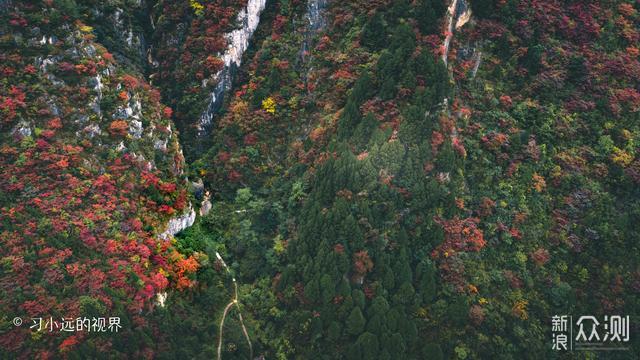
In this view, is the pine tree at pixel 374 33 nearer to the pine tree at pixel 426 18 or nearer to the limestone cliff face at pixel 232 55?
the pine tree at pixel 426 18

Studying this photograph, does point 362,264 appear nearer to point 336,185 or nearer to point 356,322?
point 356,322

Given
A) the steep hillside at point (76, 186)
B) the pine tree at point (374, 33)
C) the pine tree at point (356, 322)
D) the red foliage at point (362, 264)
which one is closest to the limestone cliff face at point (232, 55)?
the steep hillside at point (76, 186)

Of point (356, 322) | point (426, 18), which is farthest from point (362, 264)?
point (426, 18)

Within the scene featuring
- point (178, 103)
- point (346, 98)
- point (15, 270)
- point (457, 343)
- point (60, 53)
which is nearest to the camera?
point (15, 270)

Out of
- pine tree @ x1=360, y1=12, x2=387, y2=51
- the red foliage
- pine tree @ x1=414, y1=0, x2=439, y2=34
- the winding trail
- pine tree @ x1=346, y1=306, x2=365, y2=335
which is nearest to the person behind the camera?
pine tree @ x1=346, y1=306, x2=365, y2=335

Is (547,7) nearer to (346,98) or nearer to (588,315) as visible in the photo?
(346,98)

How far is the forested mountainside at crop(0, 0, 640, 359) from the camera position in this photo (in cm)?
4859

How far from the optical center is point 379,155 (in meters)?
52.3

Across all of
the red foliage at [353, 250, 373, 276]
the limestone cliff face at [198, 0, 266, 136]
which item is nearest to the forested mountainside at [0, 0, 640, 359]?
the red foliage at [353, 250, 373, 276]

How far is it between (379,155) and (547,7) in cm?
2203

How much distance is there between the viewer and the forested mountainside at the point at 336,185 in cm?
4859

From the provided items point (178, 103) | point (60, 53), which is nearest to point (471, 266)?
point (178, 103)

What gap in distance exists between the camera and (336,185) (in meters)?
52.3

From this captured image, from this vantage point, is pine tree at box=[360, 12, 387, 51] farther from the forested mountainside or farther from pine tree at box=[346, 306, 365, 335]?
pine tree at box=[346, 306, 365, 335]
